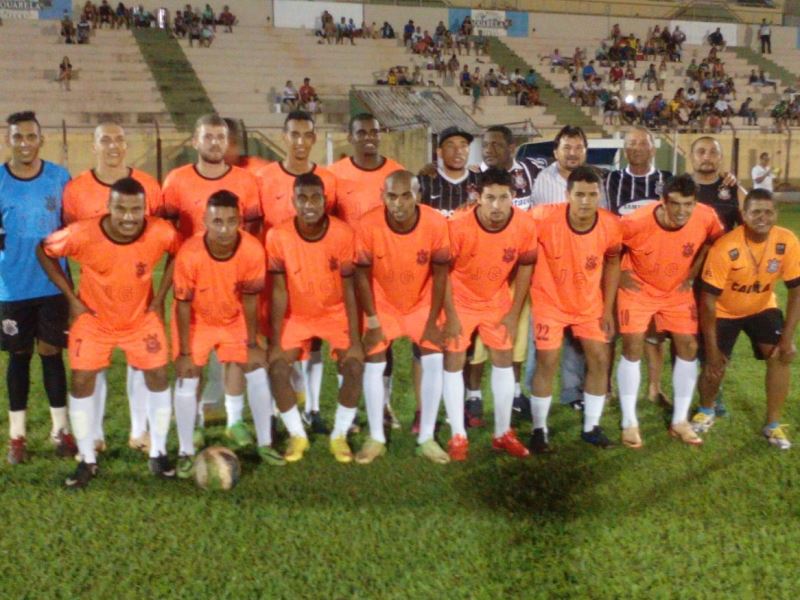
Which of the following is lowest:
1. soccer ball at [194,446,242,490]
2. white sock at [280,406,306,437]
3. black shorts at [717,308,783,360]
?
soccer ball at [194,446,242,490]

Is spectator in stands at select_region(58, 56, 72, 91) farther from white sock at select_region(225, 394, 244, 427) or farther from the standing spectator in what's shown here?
the standing spectator

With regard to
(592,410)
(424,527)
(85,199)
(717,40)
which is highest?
(717,40)

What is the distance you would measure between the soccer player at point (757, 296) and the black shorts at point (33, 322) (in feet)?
13.3

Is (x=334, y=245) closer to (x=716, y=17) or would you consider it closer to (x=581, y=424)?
(x=581, y=424)

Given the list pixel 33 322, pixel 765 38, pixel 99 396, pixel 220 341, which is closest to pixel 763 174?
pixel 220 341

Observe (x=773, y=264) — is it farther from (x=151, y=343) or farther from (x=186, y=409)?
(x=151, y=343)

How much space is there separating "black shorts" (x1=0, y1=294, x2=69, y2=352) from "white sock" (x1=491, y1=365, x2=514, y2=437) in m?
2.70

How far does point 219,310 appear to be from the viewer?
4.86 metres

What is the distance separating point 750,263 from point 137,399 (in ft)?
12.9

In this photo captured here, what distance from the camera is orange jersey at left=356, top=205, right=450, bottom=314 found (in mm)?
4898

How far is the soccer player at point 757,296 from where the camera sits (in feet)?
16.5

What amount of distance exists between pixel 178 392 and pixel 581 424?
277 cm

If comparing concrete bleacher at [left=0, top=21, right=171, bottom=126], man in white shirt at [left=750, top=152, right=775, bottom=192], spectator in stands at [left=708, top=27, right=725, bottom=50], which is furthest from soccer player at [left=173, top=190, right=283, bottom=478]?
spectator in stands at [left=708, top=27, right=725, bottom=50]

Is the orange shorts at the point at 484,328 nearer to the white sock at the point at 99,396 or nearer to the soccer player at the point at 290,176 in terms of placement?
the soccer player at the point at 290,176
